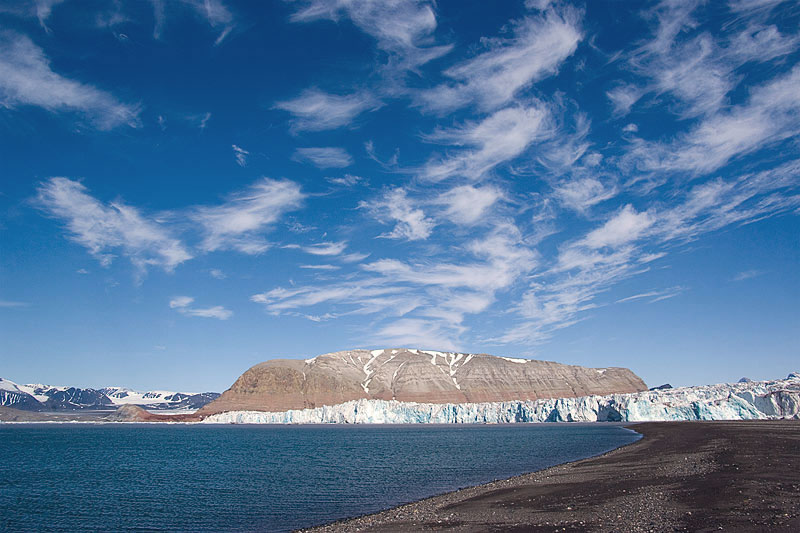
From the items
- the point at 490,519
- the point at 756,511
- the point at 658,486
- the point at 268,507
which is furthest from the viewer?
the point at 268,507

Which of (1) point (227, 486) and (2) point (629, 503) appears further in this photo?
(1) point (227, 486)

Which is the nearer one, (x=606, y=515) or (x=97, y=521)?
(x=606, y=515)

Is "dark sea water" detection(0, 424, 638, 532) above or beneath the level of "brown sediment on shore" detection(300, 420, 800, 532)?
beneath

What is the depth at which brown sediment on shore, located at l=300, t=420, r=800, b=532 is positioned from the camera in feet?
63.2

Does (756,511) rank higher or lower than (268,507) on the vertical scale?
higher

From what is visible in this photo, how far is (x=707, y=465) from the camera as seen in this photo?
1414 inches

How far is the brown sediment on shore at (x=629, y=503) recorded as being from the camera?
63.2 feet

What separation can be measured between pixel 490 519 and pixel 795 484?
1589cm

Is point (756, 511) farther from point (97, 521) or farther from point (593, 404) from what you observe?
point (593, 404)

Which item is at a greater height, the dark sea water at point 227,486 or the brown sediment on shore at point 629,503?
the brown sediment on shore at point 629,503

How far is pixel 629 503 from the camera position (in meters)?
23.6

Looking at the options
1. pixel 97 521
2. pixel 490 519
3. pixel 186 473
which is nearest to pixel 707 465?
pixel 490 519

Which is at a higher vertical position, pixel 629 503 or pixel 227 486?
pixel 629 503

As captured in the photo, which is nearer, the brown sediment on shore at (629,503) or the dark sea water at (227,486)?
the brown sediment on shore at (629,503)
